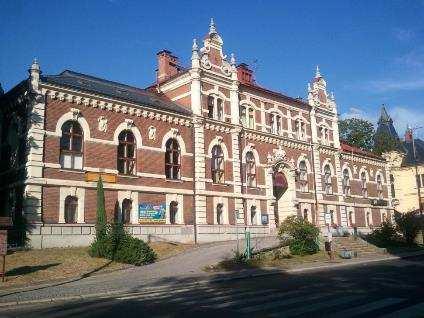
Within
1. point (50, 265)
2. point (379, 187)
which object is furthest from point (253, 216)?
point (379, 187)

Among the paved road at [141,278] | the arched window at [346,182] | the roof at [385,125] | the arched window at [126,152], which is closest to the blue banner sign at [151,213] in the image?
the arched window at [126,152]

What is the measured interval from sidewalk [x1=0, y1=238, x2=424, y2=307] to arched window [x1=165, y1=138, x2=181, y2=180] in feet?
25.5

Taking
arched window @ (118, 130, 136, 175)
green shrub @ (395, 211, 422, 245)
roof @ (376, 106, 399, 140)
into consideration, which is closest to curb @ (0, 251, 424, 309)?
green shrub @ (395, 211, 422, 245)

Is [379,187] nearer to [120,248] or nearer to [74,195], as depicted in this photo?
[74,195]

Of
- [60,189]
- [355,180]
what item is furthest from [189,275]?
[355,180]

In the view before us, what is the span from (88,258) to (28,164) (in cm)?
757

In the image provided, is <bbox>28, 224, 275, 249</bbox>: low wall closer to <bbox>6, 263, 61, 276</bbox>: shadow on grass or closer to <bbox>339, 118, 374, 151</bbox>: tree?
<bbox>6, 263, 61, 276</bbox>: shadow on grass

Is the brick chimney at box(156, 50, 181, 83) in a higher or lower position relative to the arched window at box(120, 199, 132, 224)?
higher

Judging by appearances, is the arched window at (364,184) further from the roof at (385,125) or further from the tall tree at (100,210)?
the tall tree at (100,210)

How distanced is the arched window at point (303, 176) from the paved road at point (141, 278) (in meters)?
18.9

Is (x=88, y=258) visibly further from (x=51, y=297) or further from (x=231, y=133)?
(x=231, y=133)

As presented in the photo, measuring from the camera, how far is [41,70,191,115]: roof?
30.4 m

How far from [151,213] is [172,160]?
4789mm

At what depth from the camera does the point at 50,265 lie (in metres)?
21.5
